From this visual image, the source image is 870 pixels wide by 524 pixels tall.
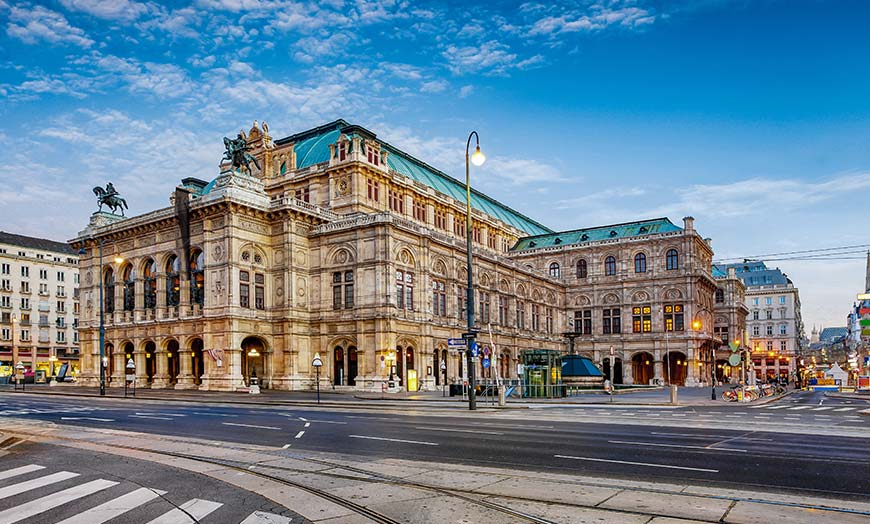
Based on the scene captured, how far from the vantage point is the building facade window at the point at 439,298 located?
68.2 meters

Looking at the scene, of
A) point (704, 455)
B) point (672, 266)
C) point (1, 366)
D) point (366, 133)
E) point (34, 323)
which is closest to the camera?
point (704, 455)

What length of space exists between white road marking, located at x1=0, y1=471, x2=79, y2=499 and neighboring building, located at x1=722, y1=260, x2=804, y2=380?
472 ft

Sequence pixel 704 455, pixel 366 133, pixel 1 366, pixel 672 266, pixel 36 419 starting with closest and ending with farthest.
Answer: pixel 704 455, pixel 36 419, pixel 366 133, pixel 672 266, pixel 1 366

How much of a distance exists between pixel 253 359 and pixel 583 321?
51075 millimetres

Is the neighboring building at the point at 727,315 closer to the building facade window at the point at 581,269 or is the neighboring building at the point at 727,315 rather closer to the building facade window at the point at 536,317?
the building facade window at the point at 581,269

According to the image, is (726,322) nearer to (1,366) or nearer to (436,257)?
(436,257)

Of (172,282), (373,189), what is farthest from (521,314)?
(172,282)

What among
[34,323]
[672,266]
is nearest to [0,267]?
[34,323]

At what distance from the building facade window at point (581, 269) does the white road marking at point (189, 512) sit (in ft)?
298

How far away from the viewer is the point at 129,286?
228 ft

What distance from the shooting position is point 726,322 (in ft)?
375

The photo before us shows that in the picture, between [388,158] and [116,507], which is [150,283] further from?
[116,507]

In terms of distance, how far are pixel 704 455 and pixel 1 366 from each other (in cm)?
10976

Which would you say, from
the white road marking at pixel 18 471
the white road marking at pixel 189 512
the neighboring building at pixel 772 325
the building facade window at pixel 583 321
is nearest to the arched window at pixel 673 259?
the building facade window at pixel 583 321
